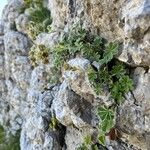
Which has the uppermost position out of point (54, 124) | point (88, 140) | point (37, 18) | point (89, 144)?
point (37, 18)

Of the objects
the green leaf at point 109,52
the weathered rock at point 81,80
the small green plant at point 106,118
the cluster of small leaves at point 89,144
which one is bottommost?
the cluster of small leaves at point 89,144

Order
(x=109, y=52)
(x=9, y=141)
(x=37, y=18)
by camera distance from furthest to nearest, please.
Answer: (x=9, y=141), (x=37, y=18), (x=109, y=52)

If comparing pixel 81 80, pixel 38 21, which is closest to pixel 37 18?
pixel 38 21

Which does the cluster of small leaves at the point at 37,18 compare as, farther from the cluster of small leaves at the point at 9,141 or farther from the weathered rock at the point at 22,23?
the cluster of small leaves at the point at 9,141

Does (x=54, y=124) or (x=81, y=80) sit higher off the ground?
(x=81, y=80)

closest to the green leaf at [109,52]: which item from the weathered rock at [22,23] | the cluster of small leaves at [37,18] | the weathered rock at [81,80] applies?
the weathered rock at [81,80]

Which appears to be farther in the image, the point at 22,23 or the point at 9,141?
the point at 9,141

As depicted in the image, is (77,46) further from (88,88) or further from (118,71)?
(118,71)
